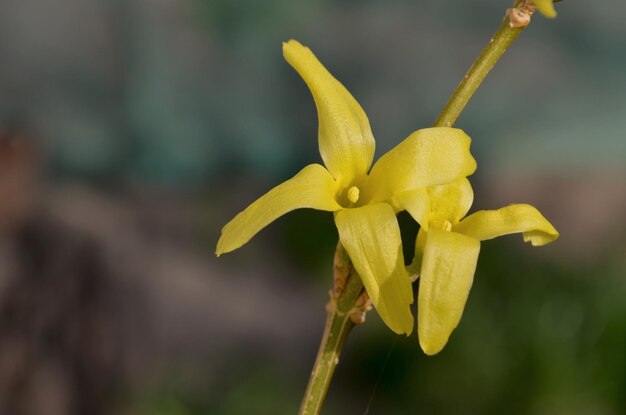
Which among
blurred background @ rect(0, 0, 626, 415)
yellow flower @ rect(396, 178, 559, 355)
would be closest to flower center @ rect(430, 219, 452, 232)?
yellow flower @ rect(396, 178, 559, 355)

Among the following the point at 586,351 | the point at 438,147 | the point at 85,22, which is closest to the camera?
the point at 438,147

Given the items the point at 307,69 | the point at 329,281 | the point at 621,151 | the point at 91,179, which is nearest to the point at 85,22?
the point at 91,179

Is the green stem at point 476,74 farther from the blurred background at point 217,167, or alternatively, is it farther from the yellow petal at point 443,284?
the blurred background at point 217,167

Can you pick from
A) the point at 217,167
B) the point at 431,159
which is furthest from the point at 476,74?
the point at 217,167

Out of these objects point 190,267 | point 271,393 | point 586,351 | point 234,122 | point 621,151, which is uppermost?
point 621,151

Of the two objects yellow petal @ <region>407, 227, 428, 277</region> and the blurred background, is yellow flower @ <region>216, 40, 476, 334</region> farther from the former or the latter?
the blurred background

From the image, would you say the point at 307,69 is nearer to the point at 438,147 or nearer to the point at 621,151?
the point at 438,147

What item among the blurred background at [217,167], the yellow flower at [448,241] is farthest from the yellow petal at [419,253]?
the blurred background at [217,167]

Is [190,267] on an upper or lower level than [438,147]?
lower
